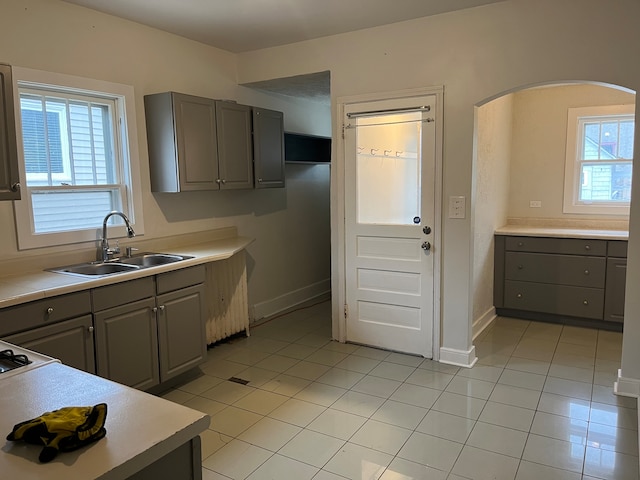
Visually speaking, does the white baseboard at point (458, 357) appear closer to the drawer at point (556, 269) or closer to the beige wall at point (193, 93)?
the drawer at point (556, 269)

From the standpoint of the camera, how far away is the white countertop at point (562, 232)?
14.2 feet

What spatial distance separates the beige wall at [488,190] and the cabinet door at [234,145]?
75.8 inches

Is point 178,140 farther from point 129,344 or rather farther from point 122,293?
point 129,344

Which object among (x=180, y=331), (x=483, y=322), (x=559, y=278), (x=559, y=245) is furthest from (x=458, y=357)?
(x=180, y=331)

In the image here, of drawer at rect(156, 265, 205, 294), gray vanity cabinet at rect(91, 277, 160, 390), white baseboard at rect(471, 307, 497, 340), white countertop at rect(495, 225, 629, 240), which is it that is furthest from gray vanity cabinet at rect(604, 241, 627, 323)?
gray vanity cabinet at rect(91, 277, 160, 390)

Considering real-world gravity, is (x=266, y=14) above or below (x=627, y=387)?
above

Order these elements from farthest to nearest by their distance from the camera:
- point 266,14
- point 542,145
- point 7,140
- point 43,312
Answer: point 542,145 < point 266,14 < point 43,312 < point 7,140

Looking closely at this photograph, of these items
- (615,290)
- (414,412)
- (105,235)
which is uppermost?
(105,235)

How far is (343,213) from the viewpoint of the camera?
13.3ft

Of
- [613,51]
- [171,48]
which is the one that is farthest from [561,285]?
[171,48]

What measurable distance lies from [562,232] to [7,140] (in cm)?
451

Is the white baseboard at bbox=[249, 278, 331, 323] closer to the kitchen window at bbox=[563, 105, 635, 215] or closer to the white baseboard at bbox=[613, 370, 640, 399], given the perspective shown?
the kitchen window at bbox=[563, 105, 635, 215]

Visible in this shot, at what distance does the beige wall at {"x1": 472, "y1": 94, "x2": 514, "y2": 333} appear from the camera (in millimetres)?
4145

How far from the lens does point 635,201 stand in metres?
2.94
